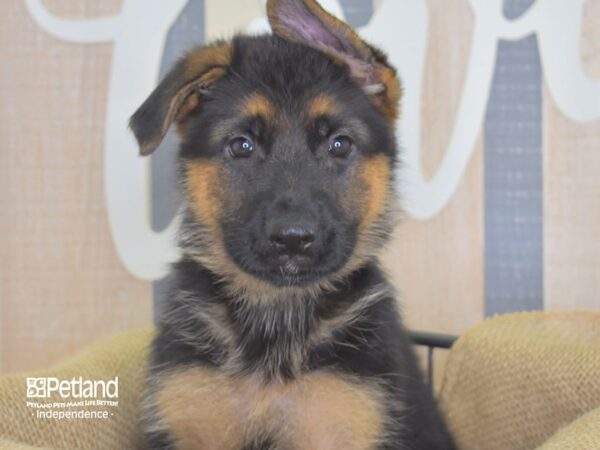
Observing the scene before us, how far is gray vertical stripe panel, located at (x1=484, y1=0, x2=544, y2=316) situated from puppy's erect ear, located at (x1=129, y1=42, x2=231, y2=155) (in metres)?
1.66

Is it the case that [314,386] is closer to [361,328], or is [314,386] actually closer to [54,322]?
[361,328]

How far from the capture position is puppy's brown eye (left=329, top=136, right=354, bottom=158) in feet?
8.15

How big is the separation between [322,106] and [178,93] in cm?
40

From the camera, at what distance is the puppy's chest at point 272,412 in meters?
2.26

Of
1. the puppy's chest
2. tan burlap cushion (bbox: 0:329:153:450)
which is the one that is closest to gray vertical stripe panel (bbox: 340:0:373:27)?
tan burlap cushion (bbox: 0:329:153:450)

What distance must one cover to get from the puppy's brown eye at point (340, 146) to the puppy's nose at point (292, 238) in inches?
14.5

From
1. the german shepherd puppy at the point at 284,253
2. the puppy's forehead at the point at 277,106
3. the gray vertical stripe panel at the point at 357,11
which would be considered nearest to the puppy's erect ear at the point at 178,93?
the german shepherd puppy at the point at 284,253

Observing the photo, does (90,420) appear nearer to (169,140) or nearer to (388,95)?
(388,95)

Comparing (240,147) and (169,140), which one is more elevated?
(169,140)

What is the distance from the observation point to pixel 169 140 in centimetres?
382

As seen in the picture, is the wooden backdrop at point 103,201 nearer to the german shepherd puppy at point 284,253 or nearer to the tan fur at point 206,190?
the german shepherd puppy at point 284,253

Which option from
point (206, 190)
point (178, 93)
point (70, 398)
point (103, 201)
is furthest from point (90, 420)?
point (103, 201)

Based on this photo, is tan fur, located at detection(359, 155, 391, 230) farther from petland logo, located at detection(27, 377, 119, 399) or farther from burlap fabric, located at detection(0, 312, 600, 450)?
petland logo, located at detection(27, 377, 119, 399)

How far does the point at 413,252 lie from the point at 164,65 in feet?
4.52
